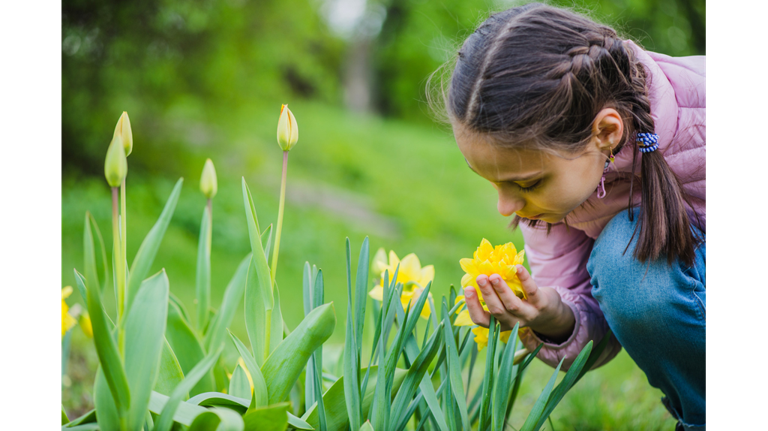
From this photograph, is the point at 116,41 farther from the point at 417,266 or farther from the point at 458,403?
the point at 458,403

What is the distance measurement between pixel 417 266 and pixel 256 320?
365 mm

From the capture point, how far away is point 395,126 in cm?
924

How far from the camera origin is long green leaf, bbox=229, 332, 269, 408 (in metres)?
0.82

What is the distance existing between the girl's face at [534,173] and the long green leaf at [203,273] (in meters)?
0.58

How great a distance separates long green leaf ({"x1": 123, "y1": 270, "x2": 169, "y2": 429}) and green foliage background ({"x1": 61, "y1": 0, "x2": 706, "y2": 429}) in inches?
26.0

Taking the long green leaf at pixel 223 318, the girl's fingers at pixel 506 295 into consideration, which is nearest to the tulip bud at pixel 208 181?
the long green leaf at pixel 223 318

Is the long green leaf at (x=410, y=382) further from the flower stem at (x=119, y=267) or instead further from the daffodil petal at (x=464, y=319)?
the flower stem at (x=119, y=267)

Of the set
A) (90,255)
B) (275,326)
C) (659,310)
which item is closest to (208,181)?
(275,326)

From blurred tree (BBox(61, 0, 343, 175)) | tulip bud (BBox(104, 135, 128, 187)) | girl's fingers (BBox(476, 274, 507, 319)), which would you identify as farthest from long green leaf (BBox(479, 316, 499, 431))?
blurred tree (BBox(61, 0, 343, 175))

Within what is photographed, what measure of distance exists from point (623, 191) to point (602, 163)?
184 millimetres

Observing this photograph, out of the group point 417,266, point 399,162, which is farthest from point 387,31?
point 417,266
